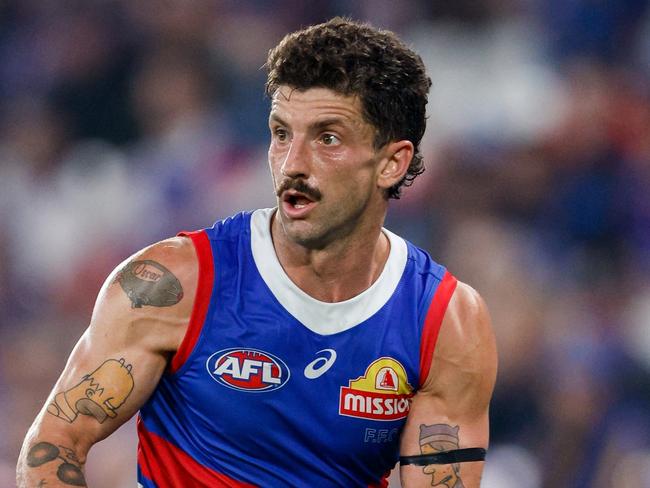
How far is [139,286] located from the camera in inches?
132

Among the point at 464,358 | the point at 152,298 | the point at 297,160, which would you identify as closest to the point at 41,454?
the point at 152,298

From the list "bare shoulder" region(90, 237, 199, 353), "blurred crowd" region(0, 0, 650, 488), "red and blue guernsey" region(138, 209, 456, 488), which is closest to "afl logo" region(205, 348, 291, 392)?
"red and blue guernsey" region(138, 209, 456, 488)

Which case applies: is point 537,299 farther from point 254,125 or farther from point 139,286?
point 139,286

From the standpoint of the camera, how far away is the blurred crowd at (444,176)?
20.1 feet

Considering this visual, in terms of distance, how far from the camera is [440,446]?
12.2 ft

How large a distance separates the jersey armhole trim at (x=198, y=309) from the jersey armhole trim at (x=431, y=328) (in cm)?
67

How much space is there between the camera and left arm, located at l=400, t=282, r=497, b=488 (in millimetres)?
3686

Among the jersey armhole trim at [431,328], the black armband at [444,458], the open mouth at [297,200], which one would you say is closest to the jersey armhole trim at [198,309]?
the open mouth at [297,200]

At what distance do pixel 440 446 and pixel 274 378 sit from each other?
0.57 metres

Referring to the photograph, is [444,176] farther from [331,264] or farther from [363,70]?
[363,70]

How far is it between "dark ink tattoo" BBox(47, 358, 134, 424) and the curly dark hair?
3.13 feet

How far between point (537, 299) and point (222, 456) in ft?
10.5

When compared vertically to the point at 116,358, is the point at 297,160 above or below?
above

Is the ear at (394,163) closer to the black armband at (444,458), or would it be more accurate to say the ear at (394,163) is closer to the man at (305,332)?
the man at (305,332)
